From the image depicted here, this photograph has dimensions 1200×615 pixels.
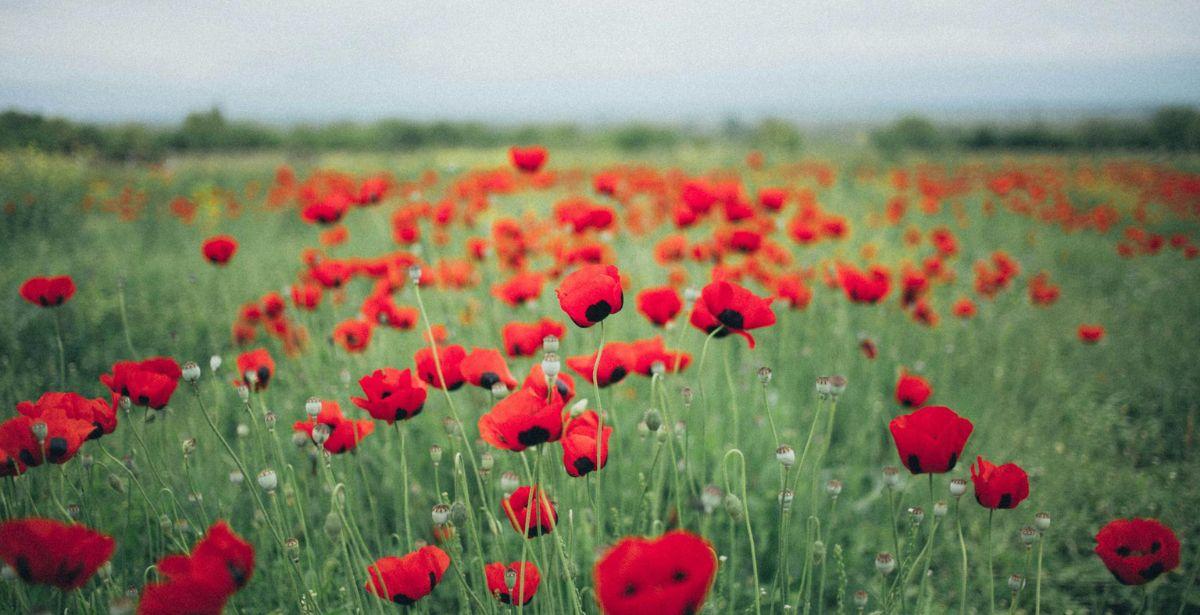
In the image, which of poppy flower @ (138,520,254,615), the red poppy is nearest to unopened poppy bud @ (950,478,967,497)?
the red poppy

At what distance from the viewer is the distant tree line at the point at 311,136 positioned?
418 centimetres

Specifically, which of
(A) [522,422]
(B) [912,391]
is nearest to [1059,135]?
(B) [912,391]

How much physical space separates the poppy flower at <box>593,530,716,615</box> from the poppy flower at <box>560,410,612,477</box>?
426 millimetres

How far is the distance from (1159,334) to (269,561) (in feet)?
18.4

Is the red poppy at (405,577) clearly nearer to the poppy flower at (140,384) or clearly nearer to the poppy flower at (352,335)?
the poppy flower at (140,384)

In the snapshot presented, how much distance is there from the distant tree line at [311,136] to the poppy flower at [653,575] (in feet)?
16.0

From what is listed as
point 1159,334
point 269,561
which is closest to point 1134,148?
point 1159,334

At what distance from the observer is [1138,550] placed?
129cm

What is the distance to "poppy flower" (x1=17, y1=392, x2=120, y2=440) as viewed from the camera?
1269mm

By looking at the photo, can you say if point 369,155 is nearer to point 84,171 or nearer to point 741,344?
point 84,171

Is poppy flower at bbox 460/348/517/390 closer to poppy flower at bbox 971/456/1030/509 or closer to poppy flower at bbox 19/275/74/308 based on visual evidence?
poppy flower at bbox 971/456/1030/509

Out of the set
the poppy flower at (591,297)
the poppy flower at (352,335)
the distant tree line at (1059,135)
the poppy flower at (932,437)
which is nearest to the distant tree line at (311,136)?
the distant tree line at (1059,135)

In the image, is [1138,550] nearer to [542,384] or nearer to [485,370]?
[542,384]

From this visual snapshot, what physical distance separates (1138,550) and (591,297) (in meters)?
1.31
